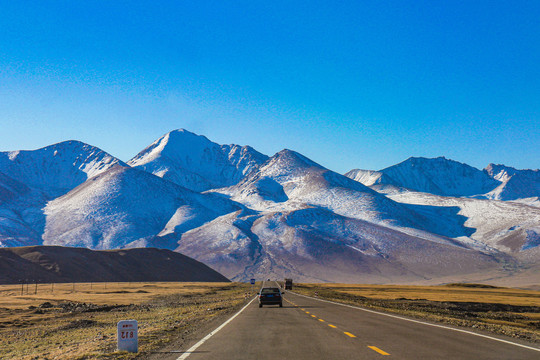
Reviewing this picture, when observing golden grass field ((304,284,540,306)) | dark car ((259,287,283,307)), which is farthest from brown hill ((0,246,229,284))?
dark car ((259,287,283,307))

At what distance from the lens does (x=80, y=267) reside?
6516 inches

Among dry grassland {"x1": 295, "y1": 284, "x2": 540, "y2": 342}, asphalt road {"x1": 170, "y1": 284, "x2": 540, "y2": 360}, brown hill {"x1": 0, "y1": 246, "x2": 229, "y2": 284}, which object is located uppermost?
brown hill {"x1": 0, "y1": 246, "x2": 229, "y2": 284}

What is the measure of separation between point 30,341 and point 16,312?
27.1 metres

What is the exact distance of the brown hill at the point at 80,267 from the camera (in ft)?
480

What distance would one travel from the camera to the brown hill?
146250mm

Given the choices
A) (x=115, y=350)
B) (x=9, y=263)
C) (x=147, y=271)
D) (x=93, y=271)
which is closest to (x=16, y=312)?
(x=115, y=350)

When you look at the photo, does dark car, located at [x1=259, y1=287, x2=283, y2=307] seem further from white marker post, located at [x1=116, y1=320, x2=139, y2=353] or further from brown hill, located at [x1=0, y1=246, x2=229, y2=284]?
brown hill, located at [x1=0, y1=246, x2=229, y2=284]

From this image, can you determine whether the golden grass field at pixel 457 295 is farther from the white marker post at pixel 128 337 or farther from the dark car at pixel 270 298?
the white marker post at pixel 128 337

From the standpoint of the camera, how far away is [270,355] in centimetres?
1406

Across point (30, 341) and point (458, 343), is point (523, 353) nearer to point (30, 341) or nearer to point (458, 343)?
point (458, 343)

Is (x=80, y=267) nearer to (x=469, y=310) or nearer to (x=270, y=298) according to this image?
(x=469, y=310)

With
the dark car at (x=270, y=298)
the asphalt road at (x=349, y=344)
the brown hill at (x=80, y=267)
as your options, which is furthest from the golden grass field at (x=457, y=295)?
the brown hill at (x=80, y=267)

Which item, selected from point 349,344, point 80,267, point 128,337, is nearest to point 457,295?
point 349,344

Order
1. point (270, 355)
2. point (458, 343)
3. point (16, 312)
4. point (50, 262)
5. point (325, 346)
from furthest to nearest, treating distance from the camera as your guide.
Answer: point (50, 262) < point (16, 312) < point (458, 343) < point (325, 346) < point (270, 355)
